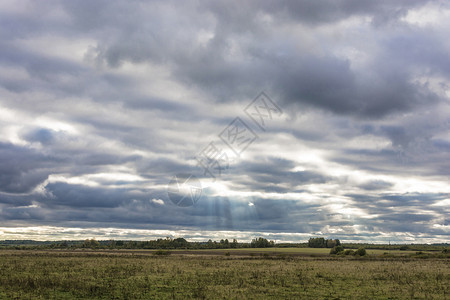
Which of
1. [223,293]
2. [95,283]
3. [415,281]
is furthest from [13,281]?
[415,281]

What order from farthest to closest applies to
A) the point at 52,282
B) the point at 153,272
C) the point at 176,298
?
1. the point at 153,272
2. the point at 52,282
3. the point at 176,298

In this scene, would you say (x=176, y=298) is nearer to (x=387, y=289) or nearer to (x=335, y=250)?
(x=387, y=289)

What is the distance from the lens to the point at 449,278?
2163 inches

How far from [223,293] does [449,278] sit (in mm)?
36467

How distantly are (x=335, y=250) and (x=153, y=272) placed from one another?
393ft

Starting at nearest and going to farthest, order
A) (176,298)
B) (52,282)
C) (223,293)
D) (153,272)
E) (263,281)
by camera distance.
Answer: (176,298) → (223,293) → (52,282) → (263,281) → (153,272)

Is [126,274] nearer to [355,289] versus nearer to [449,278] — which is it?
[355,289]

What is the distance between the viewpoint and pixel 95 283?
4659 cm

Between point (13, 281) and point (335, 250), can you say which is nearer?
point (13, 281)

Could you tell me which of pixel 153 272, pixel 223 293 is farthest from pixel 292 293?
pixel 153 272

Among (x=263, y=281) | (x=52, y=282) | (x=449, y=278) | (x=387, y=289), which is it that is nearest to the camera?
(x=387, y=289)

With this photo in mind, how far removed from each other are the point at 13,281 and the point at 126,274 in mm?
15794

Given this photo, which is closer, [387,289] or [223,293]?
[223,293]

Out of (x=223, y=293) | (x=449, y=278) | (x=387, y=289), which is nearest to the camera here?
(x=223, y=293)
